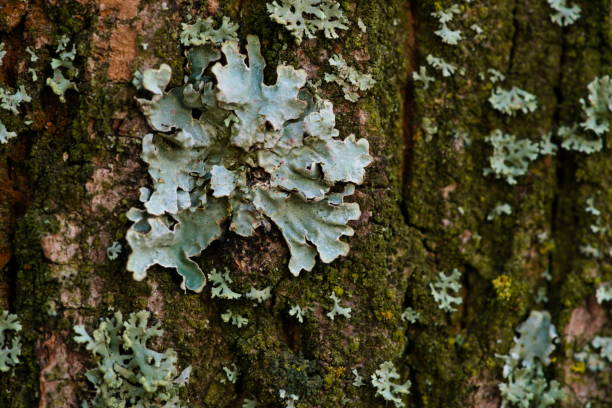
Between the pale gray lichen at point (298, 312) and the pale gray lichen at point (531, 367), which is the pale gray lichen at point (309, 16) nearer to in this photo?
the pale gray lichen at point (298, 312)

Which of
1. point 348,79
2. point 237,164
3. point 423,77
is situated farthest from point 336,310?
point 423,77

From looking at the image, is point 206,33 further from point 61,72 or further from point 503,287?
point 503,287

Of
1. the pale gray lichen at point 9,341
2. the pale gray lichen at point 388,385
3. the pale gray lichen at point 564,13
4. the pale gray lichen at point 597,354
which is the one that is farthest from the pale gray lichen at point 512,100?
the pale gray lichen at point 9,341

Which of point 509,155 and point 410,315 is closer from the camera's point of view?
point 410,315

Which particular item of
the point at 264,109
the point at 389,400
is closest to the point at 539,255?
the point at 389,400

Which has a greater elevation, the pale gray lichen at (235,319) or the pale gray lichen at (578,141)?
the pale gray lichen at (578,141)

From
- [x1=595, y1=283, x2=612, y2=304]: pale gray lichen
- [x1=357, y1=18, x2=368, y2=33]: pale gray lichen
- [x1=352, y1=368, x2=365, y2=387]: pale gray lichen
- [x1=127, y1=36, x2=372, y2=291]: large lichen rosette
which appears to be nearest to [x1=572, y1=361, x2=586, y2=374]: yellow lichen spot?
[x1=595, y1=283, x2=612, y2=304]: pale gray lichen

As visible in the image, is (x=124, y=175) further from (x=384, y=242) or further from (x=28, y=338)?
(x=384, y=242)
